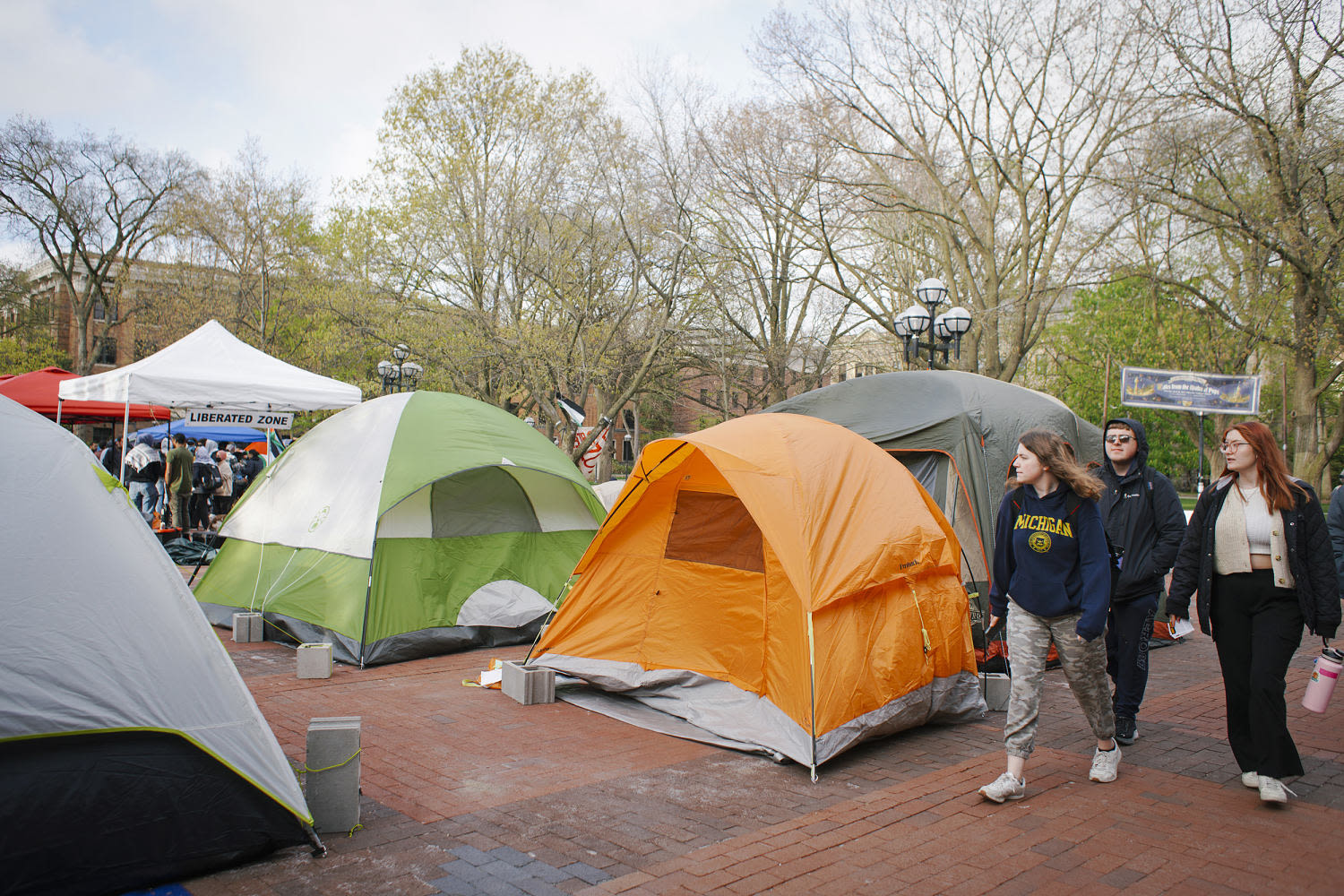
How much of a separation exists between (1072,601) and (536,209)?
1770 centimetres

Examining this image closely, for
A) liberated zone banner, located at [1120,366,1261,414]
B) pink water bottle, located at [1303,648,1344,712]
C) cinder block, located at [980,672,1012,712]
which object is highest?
liberated zone banner, located at [1120,366,1261,414]

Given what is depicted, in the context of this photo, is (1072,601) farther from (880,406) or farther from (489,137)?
(489,137)

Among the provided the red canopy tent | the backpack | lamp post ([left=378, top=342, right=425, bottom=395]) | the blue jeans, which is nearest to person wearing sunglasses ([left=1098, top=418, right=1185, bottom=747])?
the red canopy tent

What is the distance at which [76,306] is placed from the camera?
3469 cm

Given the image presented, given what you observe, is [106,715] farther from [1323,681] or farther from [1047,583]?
[1323,681]

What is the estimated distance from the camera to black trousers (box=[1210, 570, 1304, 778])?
430 cm

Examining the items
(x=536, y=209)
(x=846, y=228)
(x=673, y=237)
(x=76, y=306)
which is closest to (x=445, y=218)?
(x=536, y=209)

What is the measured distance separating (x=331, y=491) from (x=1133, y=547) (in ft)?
21.8

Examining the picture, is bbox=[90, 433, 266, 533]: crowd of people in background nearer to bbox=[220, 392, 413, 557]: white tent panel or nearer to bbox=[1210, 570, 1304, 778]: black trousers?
bbox=[220, 392, 413, 557]: white tent panel

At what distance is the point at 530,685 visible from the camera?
6211 mm

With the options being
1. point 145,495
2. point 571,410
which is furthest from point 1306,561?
point 145,495

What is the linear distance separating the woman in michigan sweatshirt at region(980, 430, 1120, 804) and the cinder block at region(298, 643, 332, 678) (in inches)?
196

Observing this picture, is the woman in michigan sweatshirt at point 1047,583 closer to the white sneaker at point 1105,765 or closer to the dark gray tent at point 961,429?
the white sneaker at point 1105,765

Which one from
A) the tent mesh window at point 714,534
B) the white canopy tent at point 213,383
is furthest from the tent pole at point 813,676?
the white canopy tent at point 213,383
